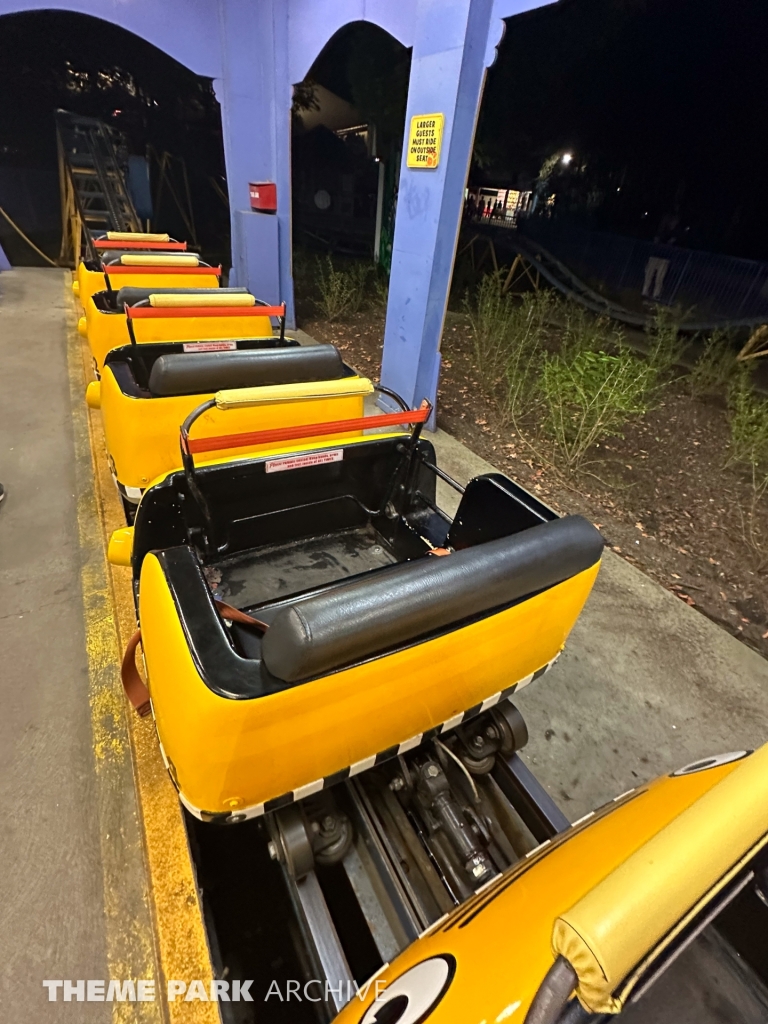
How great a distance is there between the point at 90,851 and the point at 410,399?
3.44 meters

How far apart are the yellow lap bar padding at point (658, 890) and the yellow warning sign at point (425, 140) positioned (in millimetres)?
3731

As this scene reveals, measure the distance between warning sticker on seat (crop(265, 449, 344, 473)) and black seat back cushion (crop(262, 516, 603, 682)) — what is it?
759 millimetres

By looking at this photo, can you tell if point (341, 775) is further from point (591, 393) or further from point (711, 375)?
point (711, 375)

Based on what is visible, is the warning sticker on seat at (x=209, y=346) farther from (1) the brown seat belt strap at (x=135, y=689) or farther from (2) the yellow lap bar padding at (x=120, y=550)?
(1) the brown seat belt strap at (x=135, y=689)

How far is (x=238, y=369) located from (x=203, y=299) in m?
0.99

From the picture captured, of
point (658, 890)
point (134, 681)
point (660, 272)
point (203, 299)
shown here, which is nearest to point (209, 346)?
point (203, 299)

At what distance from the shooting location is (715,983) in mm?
904

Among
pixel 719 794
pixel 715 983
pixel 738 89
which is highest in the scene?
pixel 738 89

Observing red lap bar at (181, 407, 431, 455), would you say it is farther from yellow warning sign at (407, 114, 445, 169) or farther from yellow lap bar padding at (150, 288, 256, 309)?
yellow warning sign at (407, 114, 445, 169)

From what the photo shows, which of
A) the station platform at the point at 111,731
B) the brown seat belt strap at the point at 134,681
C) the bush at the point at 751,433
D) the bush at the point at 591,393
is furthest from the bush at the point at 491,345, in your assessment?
the brown seat belt strap at the point at 134,681

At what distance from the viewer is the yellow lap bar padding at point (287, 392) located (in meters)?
1.74

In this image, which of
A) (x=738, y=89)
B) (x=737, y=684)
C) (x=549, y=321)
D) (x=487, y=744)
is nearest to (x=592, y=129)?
(x=738, y=89)

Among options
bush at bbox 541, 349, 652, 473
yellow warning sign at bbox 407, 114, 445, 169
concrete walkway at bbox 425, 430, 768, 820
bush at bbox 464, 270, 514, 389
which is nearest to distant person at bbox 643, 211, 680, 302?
bush at bbox 464, 270, 514, 389

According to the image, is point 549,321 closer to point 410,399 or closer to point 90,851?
point 410,399
